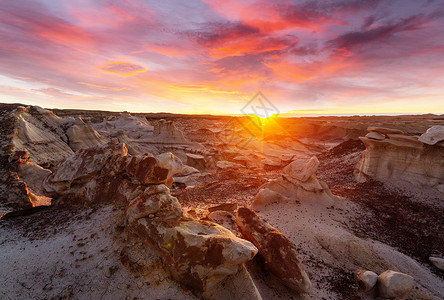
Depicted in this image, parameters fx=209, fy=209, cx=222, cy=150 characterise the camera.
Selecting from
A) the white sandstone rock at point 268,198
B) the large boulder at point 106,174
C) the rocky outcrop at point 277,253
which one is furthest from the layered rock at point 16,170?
the white sandstone rock at point 268,198

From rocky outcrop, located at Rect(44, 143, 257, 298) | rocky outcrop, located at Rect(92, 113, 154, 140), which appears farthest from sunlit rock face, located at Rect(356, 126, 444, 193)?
rocky outcrop, located at Rect(92, 113, 154, 140)

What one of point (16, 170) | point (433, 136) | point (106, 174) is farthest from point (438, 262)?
point (16, 170)

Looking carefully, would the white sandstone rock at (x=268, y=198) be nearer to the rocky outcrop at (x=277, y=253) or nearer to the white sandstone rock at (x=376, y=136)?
the rocky outcrop at (x=277, y=253)

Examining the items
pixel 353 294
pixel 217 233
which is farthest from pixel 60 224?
pixel 353 294

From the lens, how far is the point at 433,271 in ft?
23.4

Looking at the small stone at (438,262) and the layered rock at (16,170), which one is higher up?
the layered rock at (16,170)

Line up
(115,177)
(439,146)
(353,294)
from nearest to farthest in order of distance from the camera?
(353,294) → (115,177) → (439,146)

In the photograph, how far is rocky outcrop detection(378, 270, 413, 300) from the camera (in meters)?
5.50

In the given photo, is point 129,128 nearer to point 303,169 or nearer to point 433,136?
point 303,169

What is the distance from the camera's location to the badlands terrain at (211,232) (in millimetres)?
4344

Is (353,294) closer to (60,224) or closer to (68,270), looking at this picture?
(68,270)

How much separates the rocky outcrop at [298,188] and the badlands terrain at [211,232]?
0.18ft

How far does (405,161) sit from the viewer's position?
13.7 meters

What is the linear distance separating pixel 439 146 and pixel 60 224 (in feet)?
62.2
